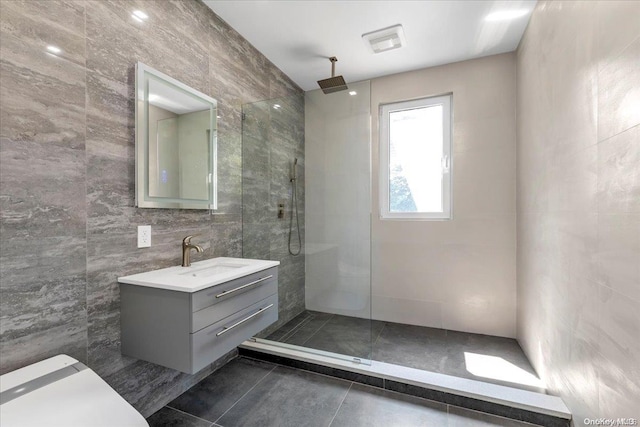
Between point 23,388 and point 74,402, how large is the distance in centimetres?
21

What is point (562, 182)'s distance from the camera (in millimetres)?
1516

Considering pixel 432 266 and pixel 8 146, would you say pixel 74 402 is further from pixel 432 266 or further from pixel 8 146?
pixel 432 266

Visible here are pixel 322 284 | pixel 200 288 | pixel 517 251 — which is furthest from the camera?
pixel 322 284

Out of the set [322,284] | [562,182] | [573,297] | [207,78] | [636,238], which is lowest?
[322,284]

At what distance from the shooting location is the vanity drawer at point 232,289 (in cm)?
130

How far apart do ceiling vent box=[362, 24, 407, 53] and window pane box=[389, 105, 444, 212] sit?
71cm

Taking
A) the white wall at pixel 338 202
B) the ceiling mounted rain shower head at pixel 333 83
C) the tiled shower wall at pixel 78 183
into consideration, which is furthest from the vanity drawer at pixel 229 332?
the ceiling mounted rain shower head at pixel 333 83

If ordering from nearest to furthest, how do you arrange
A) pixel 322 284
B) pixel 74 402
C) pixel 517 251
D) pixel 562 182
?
pixel 74 402 → pixel 562 182 → pixel 517 251 → pixel 322 284

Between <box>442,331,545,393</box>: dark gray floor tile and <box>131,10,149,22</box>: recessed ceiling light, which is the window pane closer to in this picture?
<box>442,331,545,393</box>: dark gray floor tile

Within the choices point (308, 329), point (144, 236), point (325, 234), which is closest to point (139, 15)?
point (144, 236)

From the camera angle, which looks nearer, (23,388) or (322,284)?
(23,388)

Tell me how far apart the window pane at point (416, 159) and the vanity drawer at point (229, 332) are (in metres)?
1.72

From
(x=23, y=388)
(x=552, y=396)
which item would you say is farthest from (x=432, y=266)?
(x=23, y=388)

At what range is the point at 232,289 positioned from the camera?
1.50 metres
